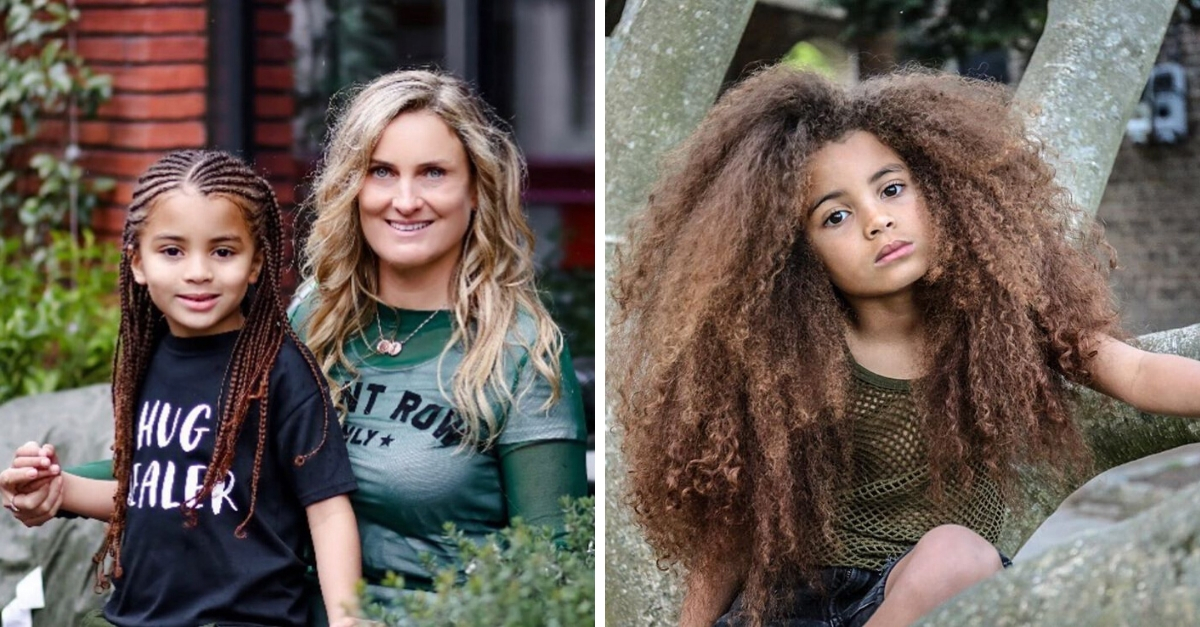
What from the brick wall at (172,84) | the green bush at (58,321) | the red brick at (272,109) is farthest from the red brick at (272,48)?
the green bush at (58,321)

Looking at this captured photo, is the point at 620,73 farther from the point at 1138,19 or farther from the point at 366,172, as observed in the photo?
the point at 1138,19

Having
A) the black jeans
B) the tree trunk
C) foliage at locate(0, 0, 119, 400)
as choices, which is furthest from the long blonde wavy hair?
foliage at locate(0, 0, 119, 400)

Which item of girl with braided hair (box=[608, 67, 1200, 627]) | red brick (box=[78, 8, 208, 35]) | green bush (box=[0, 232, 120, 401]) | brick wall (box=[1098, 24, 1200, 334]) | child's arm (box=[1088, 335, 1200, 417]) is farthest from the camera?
brick wall (box=[1098, 24, 1200, 334])

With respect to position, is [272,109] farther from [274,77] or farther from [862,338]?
[862,338]

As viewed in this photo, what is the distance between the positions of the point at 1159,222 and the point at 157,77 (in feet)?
11.3

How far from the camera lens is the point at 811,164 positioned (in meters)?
2.12

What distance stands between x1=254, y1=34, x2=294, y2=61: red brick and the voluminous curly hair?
2417mm

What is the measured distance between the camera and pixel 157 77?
4520mm

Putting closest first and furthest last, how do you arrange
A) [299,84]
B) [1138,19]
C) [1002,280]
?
1. [1002,280]
2. [1138,19]
3. [299,84]

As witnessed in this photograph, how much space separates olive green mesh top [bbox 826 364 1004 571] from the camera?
2.15 m

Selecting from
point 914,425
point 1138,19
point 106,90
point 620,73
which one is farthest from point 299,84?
point 914,425

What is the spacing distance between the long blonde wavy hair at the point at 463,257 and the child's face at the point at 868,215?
525 millimetres

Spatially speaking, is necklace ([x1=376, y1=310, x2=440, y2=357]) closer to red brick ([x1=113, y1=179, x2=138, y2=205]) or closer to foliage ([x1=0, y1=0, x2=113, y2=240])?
red brick ([x1=113, y1=179, x2=138, y2=205])

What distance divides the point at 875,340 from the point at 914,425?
130 mm
